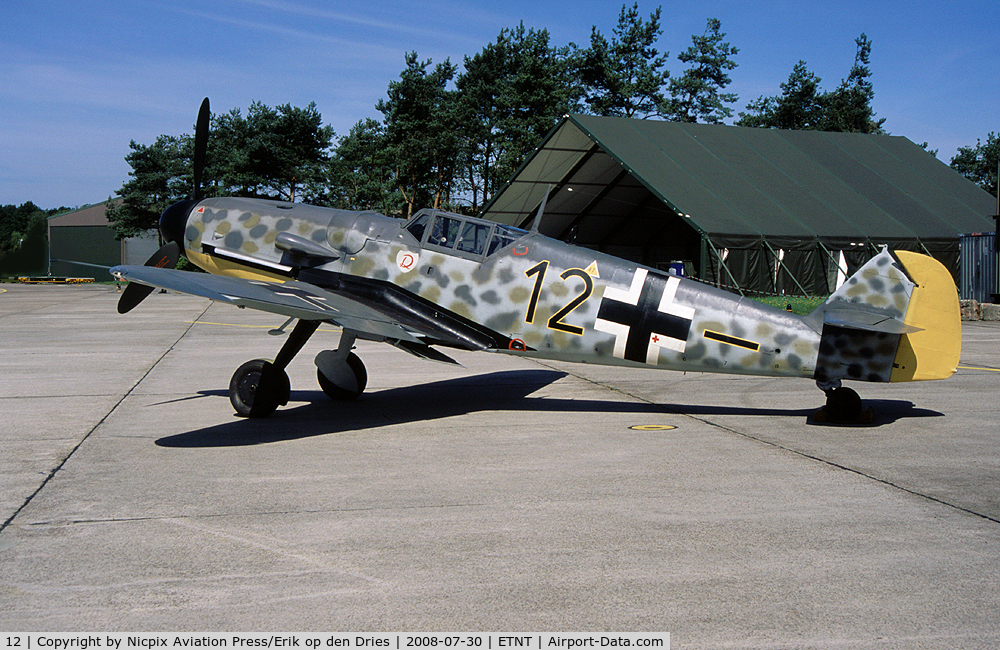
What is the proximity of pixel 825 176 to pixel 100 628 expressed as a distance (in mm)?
34754

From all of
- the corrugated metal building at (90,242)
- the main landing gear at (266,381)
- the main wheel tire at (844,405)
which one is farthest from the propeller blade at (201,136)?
the corrugated metal building at (90,242)

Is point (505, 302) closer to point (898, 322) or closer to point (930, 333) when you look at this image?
point (898, 322)

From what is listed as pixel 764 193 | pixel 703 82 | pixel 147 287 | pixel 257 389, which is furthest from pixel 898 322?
pixel 703 82

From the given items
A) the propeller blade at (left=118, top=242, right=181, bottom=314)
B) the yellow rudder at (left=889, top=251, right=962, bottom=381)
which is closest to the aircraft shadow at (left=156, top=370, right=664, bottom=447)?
the propeller blade at (left=118, top=242, right=181, bottom=314)

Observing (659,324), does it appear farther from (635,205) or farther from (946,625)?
(635,205)

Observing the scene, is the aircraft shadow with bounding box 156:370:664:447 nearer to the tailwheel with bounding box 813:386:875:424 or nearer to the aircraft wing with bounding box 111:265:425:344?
the aircraft wing with bounding box 111:265:425:344

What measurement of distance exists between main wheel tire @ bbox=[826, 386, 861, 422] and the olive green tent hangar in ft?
64.3

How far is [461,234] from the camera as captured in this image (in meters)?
9.67

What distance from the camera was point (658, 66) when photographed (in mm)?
73938

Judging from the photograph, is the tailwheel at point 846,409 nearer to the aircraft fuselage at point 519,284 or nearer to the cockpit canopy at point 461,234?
the aircraft fuselage at point 519,284

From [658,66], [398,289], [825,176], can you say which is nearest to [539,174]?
[825,176]

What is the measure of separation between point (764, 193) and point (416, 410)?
991 inches

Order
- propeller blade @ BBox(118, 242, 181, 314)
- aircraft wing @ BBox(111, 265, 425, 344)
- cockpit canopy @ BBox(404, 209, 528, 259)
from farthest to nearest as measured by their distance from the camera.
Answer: cockpit canopy @ BBox(404, 209, 528, 259) → propeller blade @ BBox(118, 242, 181, 314) → aircraft wing @ BBox(111, 265, 425, 344)

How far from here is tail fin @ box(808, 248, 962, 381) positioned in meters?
8.30
